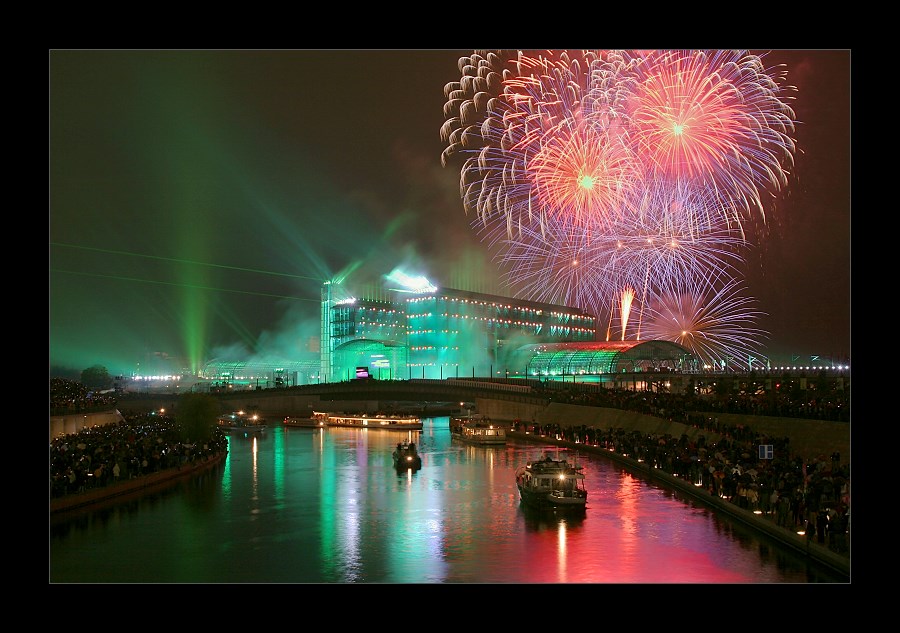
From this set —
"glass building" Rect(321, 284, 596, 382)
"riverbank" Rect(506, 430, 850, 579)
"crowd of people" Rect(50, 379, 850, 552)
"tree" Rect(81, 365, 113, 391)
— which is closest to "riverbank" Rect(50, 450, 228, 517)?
"crowd of people" Rect(50, 379, 850, 552)

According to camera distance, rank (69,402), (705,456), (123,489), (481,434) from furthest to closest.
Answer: (481,434) < (69,402) < (705,456) < (123,489)

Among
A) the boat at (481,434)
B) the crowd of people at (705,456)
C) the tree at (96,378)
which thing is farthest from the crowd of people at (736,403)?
the tree at (96,378)

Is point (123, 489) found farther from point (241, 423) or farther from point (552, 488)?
point (241, 423)

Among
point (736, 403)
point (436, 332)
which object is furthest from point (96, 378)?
point (736, 403)

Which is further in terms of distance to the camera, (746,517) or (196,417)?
(196,417)

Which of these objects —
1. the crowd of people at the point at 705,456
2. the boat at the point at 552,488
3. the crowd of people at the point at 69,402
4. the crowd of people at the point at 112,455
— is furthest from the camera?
the crowd of people at the point at 69,402

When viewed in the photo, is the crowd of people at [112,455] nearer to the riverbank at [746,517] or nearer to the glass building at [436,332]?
the riverbank at [746,517]
